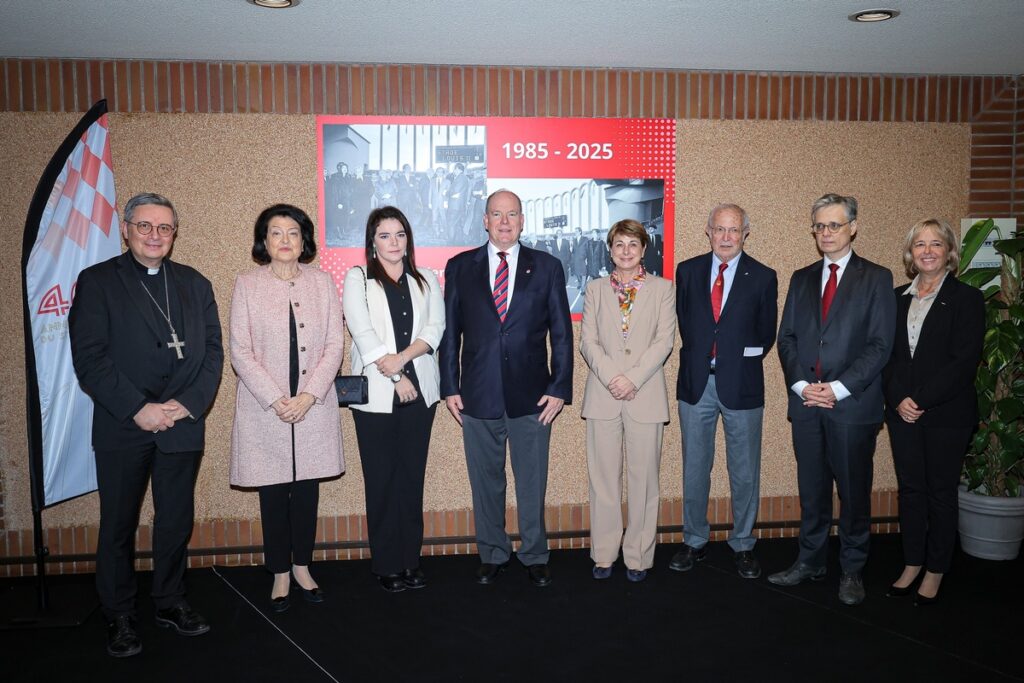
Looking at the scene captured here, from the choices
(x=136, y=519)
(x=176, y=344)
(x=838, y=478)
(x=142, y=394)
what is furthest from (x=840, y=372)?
(x=136, y=519)

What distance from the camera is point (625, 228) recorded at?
4043 millimetres

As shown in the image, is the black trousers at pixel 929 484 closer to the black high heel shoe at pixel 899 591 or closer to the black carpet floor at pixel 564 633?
the black high heel shoe at pixel 899 591

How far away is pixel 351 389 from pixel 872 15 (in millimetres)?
3065

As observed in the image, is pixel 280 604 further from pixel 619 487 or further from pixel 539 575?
pixel 619 487

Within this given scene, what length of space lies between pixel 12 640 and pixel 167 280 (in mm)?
1785

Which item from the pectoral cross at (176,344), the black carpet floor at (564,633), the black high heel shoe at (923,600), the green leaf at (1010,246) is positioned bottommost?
the black carpet floor at (564,633)

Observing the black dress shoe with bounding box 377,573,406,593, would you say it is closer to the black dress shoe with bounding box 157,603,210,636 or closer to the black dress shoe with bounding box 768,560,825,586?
the black dress shoe with bounding box 157,603,210,636

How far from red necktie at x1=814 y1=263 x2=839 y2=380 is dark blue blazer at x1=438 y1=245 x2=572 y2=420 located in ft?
4.11

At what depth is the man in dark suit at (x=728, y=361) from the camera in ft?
13.6

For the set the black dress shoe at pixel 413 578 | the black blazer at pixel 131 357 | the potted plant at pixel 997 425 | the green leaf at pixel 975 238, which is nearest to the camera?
the black blazer at pixel 131 357

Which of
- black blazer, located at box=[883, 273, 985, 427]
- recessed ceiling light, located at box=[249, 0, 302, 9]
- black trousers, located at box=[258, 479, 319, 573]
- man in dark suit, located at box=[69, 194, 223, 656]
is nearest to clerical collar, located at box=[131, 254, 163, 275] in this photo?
man in dark suit, located at box=[69, 194, 223, 656]

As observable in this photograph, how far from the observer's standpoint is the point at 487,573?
418cm

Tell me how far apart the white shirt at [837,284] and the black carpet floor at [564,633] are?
1.05 meters

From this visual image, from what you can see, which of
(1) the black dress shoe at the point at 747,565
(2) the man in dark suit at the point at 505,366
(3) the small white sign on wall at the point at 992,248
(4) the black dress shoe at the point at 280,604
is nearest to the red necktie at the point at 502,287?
(2) the man in dark suit at the point at 505,366
